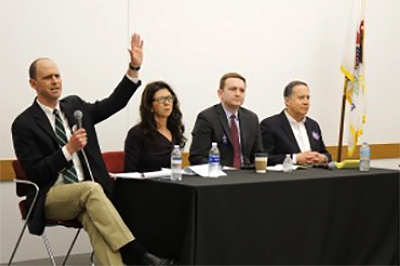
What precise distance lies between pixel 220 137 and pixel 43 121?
128 cm

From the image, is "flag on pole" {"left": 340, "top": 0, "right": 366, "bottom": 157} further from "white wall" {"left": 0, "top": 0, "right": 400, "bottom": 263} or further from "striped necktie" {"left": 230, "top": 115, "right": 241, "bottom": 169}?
"striped necktie" {"left": 230, "top": 115, "right": 241, "bottom": 169}

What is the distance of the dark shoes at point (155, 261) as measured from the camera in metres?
3.51

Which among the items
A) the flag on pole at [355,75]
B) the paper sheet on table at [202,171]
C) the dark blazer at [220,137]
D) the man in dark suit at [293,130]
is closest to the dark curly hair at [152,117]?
the dark blazer at [220,137]

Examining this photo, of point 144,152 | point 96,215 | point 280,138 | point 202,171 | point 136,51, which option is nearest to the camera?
point 96,215

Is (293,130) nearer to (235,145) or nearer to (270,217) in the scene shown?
(235,145)

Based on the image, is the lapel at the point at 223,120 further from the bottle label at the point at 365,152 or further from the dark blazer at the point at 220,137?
the bottle label at the point at 365,152

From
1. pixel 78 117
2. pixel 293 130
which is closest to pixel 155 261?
pixel 78 117

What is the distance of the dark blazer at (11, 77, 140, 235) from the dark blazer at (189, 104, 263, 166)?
0.64 metres

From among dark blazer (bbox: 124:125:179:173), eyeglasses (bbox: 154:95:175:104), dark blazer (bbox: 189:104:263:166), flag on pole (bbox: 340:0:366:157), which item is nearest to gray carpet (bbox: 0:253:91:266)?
dark blazer (bbox: 124:125:179:173)

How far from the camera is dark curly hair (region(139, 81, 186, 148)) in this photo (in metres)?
4.35

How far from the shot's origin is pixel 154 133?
4.34 m

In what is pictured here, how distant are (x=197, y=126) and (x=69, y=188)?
47.6 inches

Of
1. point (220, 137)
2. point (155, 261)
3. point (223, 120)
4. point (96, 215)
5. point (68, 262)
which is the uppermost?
point (223, 120)

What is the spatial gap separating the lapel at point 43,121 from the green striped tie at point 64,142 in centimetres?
4
